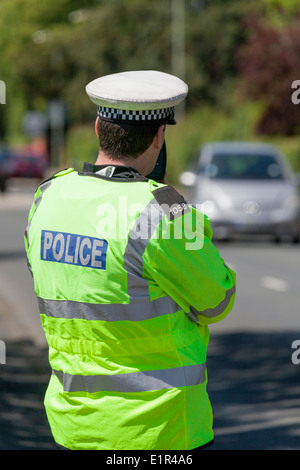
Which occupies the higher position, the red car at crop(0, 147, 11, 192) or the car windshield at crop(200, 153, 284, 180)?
Answer: the car windshield at crop(200, 153, 284, 180)

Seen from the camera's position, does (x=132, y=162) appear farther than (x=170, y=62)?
No

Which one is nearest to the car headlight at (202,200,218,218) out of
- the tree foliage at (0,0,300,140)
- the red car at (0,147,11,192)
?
the tree foliage at (0,0,300,140)

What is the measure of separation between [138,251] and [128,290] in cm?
10

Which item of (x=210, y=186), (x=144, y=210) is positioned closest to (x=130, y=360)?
(x=144, y=210)

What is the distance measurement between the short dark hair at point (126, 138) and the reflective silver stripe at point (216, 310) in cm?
43

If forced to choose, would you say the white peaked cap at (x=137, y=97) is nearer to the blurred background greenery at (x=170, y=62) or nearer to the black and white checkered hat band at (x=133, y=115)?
the black and white checkered hat band at (x=133, y=115)

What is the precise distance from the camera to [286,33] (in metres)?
34.3

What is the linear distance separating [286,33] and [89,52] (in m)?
29.5

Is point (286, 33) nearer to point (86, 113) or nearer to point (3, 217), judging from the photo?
point (3, 217)

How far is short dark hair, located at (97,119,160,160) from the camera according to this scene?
2775 mm

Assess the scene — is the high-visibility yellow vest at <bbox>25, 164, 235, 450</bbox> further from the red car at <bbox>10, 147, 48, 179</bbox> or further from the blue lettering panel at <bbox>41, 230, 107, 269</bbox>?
the red car at <bbox>10, 147, 48, 179</bbox>

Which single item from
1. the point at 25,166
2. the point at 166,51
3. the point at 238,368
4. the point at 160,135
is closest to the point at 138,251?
the point at 160,135

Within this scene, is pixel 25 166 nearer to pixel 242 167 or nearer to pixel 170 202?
pixel 242 167

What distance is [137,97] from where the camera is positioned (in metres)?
2.75
